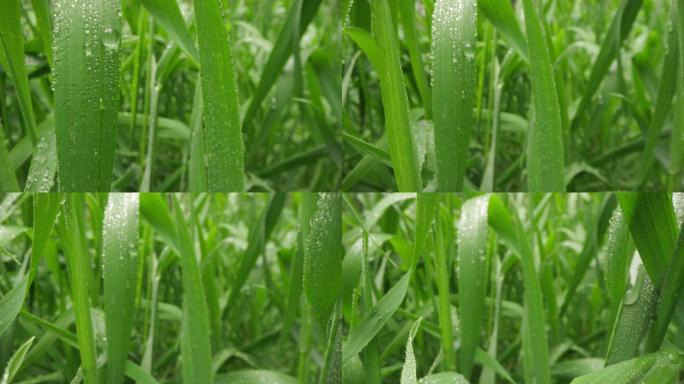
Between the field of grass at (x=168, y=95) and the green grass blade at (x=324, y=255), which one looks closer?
the field of grass at (x=168, y=95)

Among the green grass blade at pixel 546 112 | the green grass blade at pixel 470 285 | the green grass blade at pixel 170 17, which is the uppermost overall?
the green grass blade at pixel 170 17

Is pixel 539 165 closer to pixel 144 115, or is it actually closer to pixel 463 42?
pixel 463 42

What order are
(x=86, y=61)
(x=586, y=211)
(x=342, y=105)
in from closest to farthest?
(x=86, y=61) → (x=342, y=105) → (x=586, y=211)

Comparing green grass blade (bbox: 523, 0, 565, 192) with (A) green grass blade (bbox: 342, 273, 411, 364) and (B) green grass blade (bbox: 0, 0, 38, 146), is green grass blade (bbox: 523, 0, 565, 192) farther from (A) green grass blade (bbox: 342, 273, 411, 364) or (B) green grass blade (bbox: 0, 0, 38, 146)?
(B) green grass blade (bbox: 0, 0, 38, 146)

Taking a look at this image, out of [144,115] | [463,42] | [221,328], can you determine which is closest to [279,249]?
[221,328]

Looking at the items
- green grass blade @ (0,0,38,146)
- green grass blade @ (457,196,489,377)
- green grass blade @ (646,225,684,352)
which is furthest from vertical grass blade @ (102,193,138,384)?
green grass blade @ (646,225,684,352)

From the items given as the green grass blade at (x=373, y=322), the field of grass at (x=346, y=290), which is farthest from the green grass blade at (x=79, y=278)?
the green grass blade at (x=373, y=322)

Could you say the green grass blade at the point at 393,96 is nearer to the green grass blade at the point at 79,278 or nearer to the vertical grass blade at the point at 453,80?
the vertical grass blade at the point at 453,80
